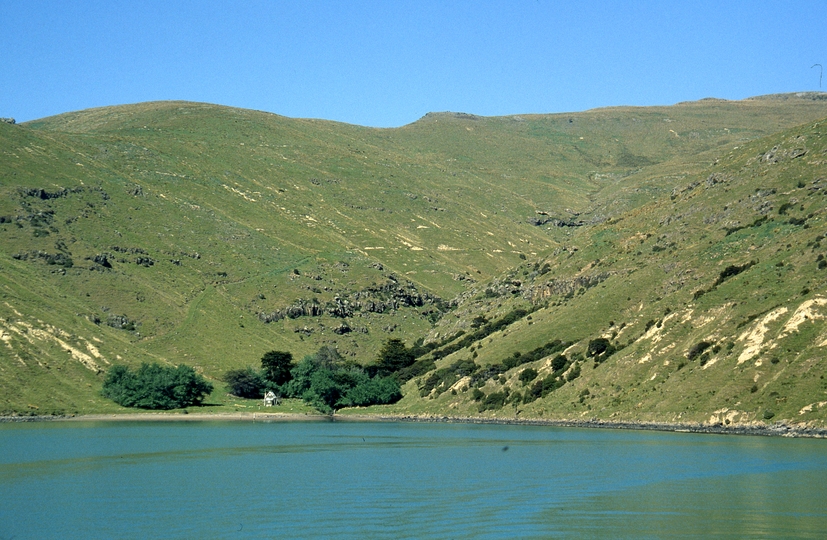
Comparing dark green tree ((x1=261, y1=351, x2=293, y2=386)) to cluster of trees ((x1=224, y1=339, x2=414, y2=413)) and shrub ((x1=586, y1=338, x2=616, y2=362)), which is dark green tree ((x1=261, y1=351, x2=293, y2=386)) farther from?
shrub ((x1=586, y1=338, x2=616, y2=362))

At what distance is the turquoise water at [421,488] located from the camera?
3719cm

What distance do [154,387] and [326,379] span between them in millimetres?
23616

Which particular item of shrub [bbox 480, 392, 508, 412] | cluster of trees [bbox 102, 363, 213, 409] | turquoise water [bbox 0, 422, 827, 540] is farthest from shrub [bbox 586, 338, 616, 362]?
cluster of trees [bbox 102, 363, 213, 409]

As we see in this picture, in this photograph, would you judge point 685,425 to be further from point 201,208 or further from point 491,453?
point 201,208

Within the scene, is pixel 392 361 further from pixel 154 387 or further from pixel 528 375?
pixel 528 375

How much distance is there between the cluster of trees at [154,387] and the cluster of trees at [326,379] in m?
8.61

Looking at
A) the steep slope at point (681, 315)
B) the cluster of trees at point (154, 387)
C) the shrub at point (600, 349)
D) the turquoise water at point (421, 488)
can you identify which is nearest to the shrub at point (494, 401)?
the steep slope at point (681, 315)

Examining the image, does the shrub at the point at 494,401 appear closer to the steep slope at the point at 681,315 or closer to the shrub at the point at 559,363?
the steep slope at the point at 681,315

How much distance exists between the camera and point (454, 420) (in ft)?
368

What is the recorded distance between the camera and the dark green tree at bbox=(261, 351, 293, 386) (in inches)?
5497

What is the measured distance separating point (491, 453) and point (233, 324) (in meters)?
93.2

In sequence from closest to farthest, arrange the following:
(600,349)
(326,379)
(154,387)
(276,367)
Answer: (600,349)
(154,387)
(326,379)
(276,367)

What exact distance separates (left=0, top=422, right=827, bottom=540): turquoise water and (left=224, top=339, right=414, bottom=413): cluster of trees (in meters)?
48.6

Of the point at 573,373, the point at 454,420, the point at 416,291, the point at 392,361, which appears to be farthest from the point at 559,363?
the point at 416,291
